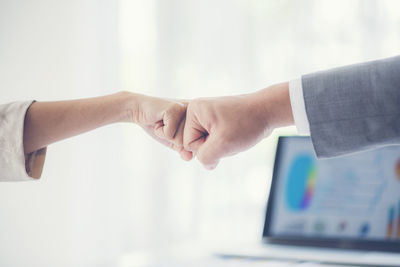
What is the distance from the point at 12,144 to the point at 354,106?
0.77 m

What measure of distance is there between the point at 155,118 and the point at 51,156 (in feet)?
1.71

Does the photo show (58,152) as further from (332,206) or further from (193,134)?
(332,206)

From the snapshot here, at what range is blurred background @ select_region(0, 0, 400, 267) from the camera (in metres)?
1.49

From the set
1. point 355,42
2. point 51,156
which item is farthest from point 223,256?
point 355,42

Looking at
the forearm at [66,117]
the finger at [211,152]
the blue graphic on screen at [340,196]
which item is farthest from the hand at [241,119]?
the blue graphic on screen at [340,196]

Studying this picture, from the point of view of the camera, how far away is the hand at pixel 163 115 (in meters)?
1.17

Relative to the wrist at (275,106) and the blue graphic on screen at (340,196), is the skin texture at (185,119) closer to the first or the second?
the wrist at (275,106)

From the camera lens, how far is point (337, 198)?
54.8 inches

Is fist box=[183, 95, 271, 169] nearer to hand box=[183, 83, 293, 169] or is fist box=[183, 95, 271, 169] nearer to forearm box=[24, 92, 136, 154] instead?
hand box=[183, 83, 293, 169]

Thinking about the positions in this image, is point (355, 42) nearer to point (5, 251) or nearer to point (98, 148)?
point (98, 148)

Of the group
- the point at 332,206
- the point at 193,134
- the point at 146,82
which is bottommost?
the point at 332,206

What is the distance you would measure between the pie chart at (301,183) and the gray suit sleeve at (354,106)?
534 mm

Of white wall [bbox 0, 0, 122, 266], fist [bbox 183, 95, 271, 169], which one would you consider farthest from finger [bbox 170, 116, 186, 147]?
white wall [bbox 0, 0, 122, 266]

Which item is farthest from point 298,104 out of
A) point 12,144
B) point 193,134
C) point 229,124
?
point 12,144
